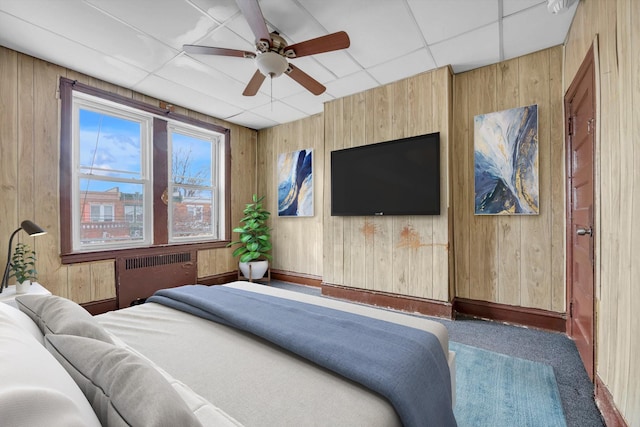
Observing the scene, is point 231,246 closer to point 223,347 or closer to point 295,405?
point 223,347

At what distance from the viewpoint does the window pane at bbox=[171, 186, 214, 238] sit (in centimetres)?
416

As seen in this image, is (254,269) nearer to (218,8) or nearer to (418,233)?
(418,233)

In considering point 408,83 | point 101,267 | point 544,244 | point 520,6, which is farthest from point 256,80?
point 544,244

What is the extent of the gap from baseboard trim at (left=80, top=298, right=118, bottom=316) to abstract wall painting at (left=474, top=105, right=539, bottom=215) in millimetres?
4317

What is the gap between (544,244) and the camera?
2.77m

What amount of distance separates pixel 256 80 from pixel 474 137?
7.69 feet

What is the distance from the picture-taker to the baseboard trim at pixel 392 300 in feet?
10.1

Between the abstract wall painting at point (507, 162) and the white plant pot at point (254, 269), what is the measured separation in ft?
10.6

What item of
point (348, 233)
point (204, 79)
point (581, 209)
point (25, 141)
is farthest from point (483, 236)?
point (25, 141)

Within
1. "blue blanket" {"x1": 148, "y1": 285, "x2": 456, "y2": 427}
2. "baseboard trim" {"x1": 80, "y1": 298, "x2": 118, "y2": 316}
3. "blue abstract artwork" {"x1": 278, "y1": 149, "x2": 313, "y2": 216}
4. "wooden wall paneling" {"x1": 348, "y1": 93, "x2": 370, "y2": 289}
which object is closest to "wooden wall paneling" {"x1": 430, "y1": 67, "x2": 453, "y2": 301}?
"wooden wall paneling" {"x1": 348, "y1": 93, "x2": 370, "y2": 289}

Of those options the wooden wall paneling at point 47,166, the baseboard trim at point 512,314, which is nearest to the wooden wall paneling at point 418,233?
the baseboard trim at point 512,314

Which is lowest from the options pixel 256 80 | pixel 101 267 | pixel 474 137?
pixel 101 267

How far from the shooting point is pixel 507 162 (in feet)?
9.53

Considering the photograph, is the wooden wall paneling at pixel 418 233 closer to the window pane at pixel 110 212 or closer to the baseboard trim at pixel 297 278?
the baseboard trim at pixel 297 278
